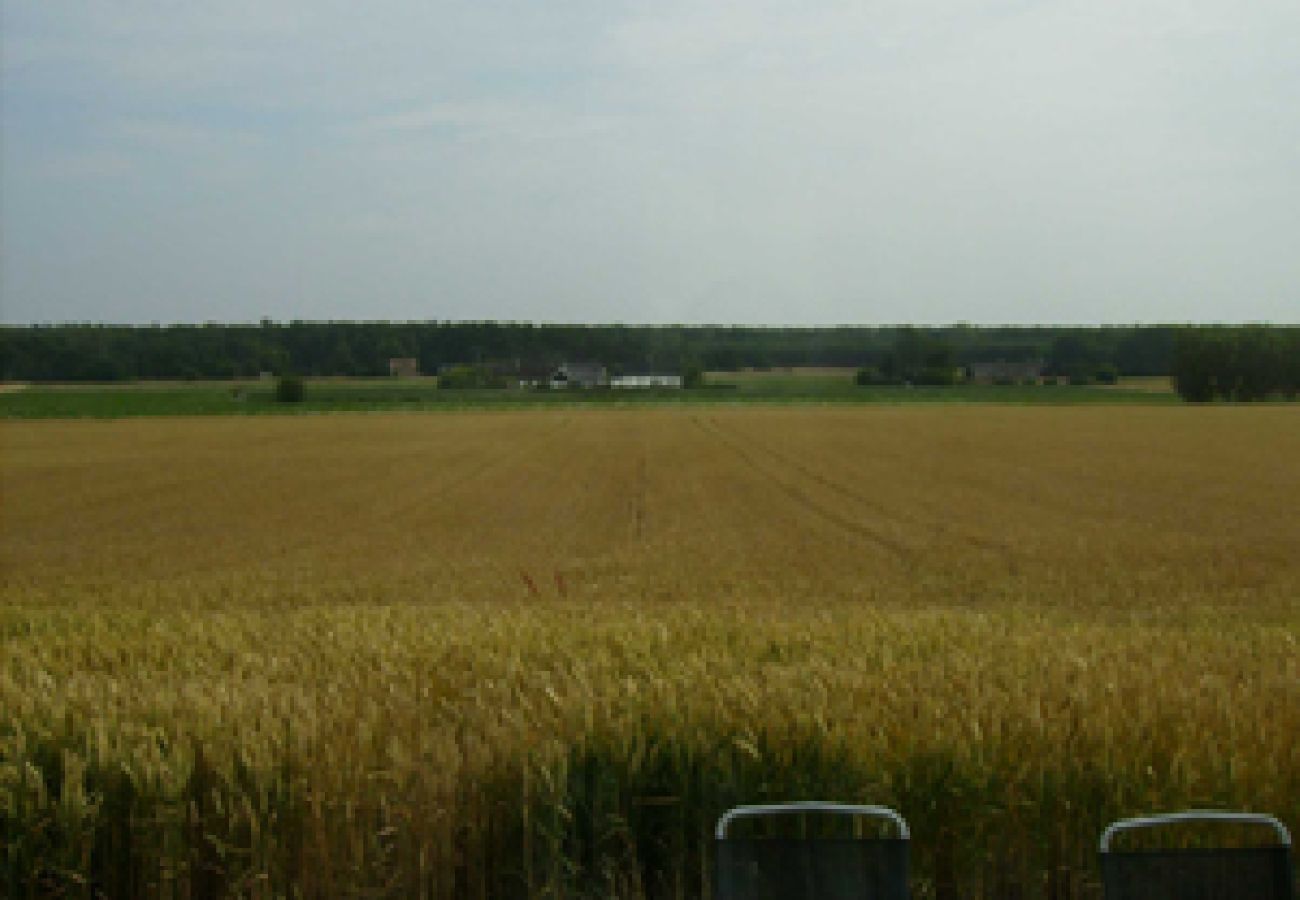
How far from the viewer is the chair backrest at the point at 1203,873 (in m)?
3.54

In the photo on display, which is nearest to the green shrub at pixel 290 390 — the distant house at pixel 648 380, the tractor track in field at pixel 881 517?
the distant house at pixel 648 380

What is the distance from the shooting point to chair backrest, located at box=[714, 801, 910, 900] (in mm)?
3553

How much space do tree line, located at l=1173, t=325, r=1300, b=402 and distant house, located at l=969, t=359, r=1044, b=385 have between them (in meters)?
29.0

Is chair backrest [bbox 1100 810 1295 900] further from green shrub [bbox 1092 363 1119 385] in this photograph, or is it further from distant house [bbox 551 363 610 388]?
distant house [bbox 551 363 610 388]

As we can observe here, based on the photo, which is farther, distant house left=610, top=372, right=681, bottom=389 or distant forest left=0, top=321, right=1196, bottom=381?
distant house left=610, top=372, right=681, bottom=389

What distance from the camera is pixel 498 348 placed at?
497 ft

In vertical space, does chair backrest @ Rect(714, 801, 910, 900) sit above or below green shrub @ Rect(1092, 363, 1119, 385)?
below

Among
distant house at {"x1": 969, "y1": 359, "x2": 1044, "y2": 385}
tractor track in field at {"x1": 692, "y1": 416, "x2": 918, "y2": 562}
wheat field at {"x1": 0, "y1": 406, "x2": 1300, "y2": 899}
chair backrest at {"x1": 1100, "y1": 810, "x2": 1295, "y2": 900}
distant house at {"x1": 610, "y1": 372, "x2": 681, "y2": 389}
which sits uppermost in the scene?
distant house at {"x1": 969, "y1": 359, "x2": 1044, "y2": 385}

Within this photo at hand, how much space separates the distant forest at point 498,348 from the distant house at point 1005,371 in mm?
1881

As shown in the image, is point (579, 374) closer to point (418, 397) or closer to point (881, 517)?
point (418, 397)

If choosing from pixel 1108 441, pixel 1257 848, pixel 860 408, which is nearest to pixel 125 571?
pixel 1257 848

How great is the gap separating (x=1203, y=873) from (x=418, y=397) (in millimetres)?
104245

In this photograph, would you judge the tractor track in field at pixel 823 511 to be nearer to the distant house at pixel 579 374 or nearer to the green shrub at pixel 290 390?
the green shrub at pixel 290 390

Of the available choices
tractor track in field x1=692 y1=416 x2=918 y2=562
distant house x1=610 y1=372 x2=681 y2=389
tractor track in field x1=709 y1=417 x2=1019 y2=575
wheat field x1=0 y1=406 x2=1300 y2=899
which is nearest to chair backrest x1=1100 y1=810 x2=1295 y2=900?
wheat field x1=0 y1=406 x2=1300 y2=899
